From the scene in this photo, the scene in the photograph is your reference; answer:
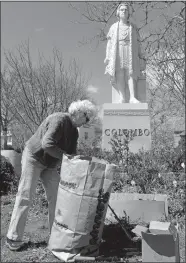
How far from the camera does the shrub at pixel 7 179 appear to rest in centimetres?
600

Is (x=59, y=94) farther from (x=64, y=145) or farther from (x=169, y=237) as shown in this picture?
(x=169, y=237)

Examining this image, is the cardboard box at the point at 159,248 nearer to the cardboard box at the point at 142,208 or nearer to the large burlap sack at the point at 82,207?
the large burlap sack at the point at 82,207

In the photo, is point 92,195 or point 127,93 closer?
point 92,195

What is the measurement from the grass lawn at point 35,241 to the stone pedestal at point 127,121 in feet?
12.3

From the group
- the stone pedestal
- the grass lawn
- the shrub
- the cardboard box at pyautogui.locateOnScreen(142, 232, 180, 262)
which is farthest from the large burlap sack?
the stone pedestal

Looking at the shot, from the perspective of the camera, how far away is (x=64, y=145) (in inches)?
122

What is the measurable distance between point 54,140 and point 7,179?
3.76 m

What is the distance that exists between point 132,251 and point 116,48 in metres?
6.72

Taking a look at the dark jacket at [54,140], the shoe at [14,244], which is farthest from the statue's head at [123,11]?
the shoe at [14,244]

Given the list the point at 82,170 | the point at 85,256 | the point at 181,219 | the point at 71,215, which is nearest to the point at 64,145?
the point at 82,170

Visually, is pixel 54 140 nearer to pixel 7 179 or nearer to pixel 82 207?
pixel 82 207

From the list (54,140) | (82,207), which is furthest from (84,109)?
(82,207)

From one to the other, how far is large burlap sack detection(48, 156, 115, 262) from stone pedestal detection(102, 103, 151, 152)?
5.12 meters

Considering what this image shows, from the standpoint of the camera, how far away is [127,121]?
26.5 ft
